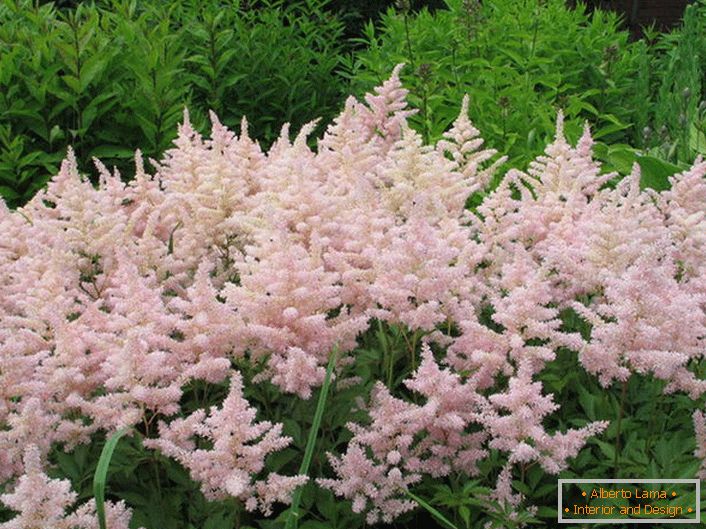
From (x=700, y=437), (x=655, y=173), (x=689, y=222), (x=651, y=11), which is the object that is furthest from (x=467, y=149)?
(x=651, y=11)

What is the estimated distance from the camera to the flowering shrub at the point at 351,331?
237 cm

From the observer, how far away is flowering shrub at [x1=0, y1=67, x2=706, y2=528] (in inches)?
93.3

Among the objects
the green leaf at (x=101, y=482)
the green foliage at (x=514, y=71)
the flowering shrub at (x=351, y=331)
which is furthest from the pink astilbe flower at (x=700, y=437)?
the green foliage at (x=514, y=71)

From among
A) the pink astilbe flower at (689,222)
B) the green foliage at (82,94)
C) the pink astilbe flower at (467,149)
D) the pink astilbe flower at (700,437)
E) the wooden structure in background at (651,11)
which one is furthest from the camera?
the wooden structure in background at (651,11)

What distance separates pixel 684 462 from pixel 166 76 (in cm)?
395

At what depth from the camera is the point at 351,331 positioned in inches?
105

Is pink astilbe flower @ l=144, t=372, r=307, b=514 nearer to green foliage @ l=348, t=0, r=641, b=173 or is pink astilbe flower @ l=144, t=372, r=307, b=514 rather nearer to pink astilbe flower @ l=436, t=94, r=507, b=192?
pink astilbe flower @ l=436, t=94, r=507, b=192

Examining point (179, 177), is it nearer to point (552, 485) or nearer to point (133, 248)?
point (133, 248)

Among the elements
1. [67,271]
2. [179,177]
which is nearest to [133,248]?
[67,271]

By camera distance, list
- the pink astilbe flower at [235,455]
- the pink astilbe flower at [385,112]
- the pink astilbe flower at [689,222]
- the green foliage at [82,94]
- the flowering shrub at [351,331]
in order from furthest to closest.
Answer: the green foliage at [82,94] → the pink astilbe flower at [385,112] → the pink astilbe flower at [689,222] → the flowering shrub at [351,331] → the pink astilbe flower at [235,455]

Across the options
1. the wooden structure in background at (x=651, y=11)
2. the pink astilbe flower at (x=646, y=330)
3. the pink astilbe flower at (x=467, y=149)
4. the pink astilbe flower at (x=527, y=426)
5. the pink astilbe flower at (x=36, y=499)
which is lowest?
the pink astilbe flower at (x=36, y=499)

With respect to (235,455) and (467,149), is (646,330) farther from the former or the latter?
(467,149)

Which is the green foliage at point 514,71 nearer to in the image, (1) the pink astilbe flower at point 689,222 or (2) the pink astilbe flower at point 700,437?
(1) the pink astilbe flower at point 689,222

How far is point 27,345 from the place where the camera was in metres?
2.72
